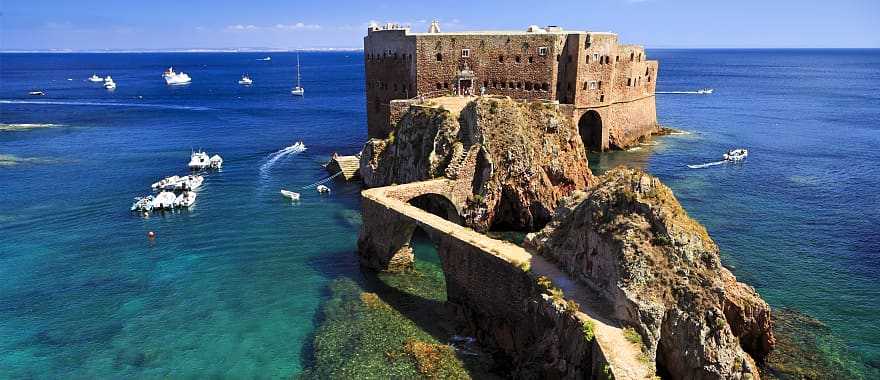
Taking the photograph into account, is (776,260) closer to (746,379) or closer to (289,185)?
(746,379)

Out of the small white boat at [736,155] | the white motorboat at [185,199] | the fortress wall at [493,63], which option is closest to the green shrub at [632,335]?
the fortress wall at [493,63]

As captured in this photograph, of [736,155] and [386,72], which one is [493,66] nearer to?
[386,72]

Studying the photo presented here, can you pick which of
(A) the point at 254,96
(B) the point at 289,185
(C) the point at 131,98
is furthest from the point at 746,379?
(C) the point at 131,98

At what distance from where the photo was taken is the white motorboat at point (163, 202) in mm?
53562

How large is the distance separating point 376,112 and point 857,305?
5150 cm

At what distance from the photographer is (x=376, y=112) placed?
70.2 metres

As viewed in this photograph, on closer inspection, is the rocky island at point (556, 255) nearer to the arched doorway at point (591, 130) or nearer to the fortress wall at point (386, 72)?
the fortress wall at point (386, 72)

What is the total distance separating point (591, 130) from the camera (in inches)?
2931

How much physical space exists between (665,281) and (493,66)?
4334 cm

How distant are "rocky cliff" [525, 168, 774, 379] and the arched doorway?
1901 inches

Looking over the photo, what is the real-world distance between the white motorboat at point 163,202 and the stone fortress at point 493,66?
72.9ft

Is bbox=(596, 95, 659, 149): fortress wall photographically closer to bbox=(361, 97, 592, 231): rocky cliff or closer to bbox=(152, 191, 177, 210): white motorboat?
bbox=(361, 97, 592, 231): rocky cliff

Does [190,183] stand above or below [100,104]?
below

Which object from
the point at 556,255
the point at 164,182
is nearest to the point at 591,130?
the point at 556,255
